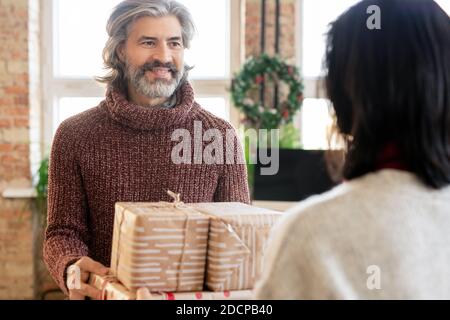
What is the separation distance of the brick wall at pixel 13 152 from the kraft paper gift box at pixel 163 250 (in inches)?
130

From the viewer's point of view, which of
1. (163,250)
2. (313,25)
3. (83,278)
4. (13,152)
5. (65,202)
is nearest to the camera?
(163,250)

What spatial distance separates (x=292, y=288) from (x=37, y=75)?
395 centimetres

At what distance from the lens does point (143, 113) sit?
1.76 meters

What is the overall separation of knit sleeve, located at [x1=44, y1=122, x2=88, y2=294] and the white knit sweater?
889 mm

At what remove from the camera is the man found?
5.70ft

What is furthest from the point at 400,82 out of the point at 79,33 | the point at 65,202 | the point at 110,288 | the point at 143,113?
the point at 79,33

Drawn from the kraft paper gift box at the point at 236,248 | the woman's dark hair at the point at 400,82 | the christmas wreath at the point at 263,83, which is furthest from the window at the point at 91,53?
the woman's dark hair at the point at 400,82

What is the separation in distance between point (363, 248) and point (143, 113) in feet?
3.38

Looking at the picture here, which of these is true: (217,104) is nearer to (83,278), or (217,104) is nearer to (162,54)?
(162,54)

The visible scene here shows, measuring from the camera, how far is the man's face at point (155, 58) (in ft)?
5.98

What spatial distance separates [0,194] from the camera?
13.9ft

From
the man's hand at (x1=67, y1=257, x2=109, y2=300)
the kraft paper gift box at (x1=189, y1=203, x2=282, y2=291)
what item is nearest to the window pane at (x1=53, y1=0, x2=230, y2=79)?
the man's hand at (x1=67, y1=257, x2=109, y2=300)
